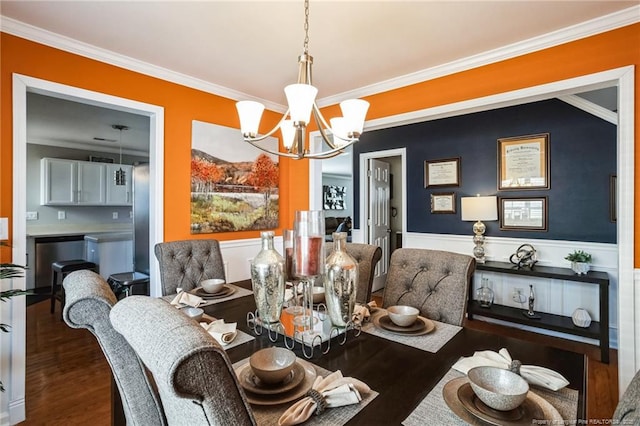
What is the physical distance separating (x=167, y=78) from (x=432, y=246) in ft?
11.3

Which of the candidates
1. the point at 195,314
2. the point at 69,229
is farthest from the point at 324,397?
the point at 69,229

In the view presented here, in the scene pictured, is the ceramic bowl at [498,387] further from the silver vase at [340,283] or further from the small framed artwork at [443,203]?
the small framed artwork at [443,203]

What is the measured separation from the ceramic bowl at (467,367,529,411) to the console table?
2569mm

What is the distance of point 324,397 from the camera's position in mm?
811

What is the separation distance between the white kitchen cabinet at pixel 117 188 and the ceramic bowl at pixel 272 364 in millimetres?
5467

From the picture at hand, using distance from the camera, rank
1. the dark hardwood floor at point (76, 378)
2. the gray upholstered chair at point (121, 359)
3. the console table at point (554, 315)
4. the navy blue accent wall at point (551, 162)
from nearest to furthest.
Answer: the gray upholstered chair at point (121, 359) → the dark hardwood floor at point (76, 378) → the console table at point (554, 315) → the navy blue accent wall at point (551, 162)

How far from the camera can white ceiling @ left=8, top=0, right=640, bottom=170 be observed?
5.93 feet

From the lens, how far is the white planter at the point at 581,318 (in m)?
2.80

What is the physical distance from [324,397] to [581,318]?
3130 mm

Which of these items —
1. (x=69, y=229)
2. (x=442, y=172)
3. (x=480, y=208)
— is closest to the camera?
(x=480, y=208)

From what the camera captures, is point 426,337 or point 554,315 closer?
point 426,337

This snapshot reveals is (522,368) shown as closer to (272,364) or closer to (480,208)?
(272,364)

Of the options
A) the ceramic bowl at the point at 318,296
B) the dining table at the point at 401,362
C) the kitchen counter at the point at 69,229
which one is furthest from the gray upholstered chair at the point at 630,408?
the kitchen counter at the point at 69,229

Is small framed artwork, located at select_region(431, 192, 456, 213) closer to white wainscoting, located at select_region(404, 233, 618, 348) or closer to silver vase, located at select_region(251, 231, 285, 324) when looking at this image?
white wainscoting, located at select_region(404, 233, 618, 348)
